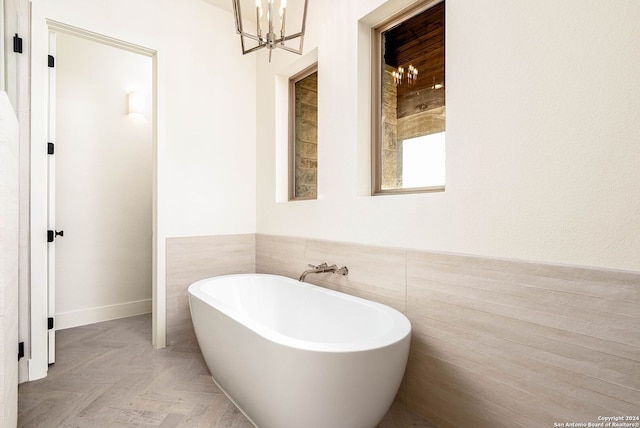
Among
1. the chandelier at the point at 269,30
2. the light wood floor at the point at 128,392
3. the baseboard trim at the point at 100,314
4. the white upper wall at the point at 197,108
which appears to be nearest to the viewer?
the chandelier at the point at 269,30

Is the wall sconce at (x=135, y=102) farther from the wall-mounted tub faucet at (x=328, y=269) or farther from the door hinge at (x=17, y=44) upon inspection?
the wall-mounted tub faucet at (x=328, y=269)

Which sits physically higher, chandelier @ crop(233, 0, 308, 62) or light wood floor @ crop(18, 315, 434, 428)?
chandelier @ crop(233, 0, 308, 62)

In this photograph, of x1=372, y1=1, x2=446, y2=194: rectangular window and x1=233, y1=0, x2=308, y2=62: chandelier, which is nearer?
x1=233, y1=0, x2=308, y2=62: chandelier

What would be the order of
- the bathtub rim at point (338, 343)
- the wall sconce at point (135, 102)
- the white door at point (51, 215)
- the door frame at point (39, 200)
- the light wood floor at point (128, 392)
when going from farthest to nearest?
the wall sconce at point (135, 102) → the white door at point (51, 215) → the door frame at point (39, 200) → the light wood floor at point (128, 392) → the bathtub rim at point (338, 343)

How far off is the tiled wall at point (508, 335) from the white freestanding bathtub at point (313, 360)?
0.24 metres

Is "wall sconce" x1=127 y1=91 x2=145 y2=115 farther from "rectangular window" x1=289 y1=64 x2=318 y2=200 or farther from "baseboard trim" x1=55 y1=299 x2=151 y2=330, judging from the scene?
"baseboard trim" x1=55 y1=299 x2=151 y2=330

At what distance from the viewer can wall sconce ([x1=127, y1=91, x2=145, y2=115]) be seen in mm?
3256

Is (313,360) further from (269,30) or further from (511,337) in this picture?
(269,30)

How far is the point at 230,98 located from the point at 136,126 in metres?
1.18

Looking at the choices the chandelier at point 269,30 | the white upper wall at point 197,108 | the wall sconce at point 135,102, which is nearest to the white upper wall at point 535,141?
the chandelier at point 269,30

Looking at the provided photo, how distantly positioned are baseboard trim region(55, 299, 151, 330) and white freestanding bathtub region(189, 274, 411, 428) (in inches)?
68.6

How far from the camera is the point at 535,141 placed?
4.21 feet

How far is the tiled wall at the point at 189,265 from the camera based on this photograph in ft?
8.70

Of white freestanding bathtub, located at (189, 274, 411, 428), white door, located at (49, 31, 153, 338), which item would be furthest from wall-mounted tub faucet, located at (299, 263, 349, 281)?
white door, located at (49, 31, 153, 338)
